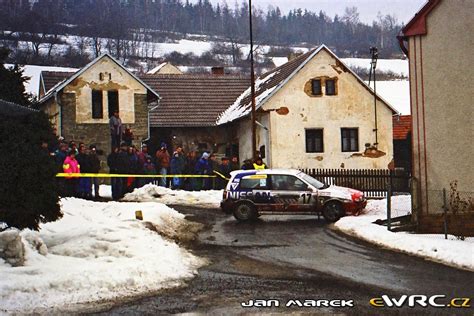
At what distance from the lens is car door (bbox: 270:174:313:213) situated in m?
18.8

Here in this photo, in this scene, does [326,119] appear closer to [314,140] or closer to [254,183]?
[314,140]

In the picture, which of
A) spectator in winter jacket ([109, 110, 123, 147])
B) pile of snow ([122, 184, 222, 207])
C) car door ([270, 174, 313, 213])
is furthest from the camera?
spectator in winter jacket ([109, 110, 123, 147])

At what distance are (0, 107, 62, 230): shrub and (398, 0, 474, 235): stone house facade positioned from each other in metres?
9.16

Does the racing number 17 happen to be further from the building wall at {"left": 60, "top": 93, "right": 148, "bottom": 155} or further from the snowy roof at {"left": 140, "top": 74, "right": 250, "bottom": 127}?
the snowy roof at {"left": 140, "top": 74, "right": 250, "bottom": 127}

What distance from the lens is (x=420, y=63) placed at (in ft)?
54.6

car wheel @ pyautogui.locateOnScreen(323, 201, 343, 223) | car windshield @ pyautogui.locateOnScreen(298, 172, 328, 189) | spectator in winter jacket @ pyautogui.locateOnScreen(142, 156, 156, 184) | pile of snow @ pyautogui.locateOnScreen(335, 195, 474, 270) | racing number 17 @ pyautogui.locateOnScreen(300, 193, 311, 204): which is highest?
spectator in winter jacket @ pyautogui.locateOnScreen(142, 156, 156, 184)

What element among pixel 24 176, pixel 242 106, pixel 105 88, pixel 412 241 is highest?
pixel 105 88

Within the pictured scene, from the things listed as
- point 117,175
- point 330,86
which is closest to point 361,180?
point 330,86

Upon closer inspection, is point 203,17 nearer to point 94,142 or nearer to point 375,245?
point 94,142

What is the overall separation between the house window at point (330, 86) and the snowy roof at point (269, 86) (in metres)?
1.05

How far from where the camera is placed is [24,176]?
10.3 m

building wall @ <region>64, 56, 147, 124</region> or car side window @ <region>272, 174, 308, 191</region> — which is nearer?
car side window @ <region>272, 174, 308, 191</region>

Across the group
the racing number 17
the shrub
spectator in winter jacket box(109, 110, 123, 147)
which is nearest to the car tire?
the racing number 17

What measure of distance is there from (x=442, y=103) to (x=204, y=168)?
11785 mm
